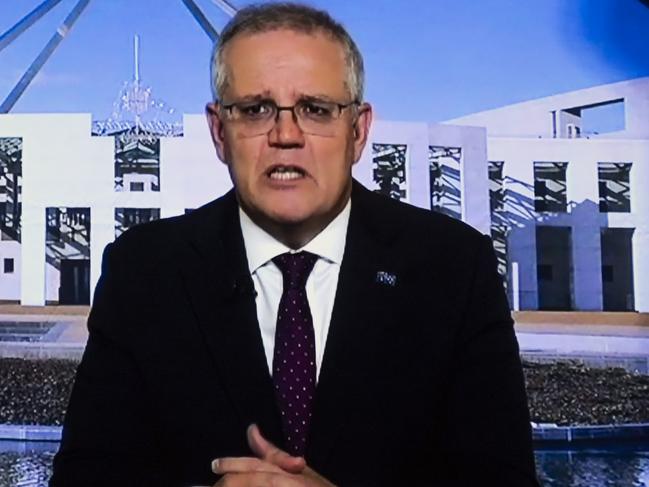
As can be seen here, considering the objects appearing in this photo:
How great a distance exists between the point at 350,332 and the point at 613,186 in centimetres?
208

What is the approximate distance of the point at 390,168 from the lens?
8.95 ft

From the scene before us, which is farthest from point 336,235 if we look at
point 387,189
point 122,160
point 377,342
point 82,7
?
point 82,7

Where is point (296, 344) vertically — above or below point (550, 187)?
below

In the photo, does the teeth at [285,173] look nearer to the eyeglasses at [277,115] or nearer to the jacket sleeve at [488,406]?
the eyeglasses at [277,115]

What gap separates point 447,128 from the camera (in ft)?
9.08

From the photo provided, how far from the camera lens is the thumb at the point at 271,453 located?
0.97 m

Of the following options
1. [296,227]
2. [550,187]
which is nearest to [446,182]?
[550,187]

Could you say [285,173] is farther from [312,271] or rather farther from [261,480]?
[261,480]

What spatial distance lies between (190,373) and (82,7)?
2089 mm

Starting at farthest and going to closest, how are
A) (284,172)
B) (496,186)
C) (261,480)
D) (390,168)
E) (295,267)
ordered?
1. (496,186)
2. (390,168)
3. (295,267)
4. (284,172)
5. (261,480)

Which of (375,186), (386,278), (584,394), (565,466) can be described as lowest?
(565,466)

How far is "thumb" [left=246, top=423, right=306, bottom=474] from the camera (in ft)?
3.20

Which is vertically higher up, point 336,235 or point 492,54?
point 492,54

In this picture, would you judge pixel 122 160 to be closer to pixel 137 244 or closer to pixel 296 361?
pixel 137 244
